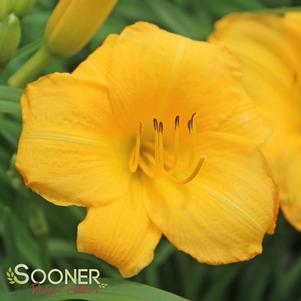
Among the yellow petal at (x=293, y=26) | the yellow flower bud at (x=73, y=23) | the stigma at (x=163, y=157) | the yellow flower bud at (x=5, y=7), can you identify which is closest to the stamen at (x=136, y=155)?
the stigma at (x=163, y=157)

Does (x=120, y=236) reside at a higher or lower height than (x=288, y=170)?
higher

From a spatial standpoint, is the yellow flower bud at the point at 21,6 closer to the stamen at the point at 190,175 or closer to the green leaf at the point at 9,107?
the green leaf at the point at 9,107

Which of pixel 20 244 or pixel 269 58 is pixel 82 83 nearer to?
pixel 20 244

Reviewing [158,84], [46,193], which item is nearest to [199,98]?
[158,84]

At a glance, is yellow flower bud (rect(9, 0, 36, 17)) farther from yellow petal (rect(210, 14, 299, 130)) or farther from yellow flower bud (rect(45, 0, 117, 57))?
yellow petal (rect(210, 14, 299, 130))

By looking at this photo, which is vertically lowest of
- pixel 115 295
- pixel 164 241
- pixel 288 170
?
pixel 164 241

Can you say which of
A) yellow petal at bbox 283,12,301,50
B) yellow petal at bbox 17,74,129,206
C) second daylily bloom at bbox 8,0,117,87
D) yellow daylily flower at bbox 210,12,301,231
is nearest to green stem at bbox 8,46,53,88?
second daylily bloom at bbox 8,0,117,87

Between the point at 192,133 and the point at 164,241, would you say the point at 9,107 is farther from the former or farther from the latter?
the point at 164,241

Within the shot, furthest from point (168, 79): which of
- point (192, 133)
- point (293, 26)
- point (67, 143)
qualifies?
point (293, 26)
